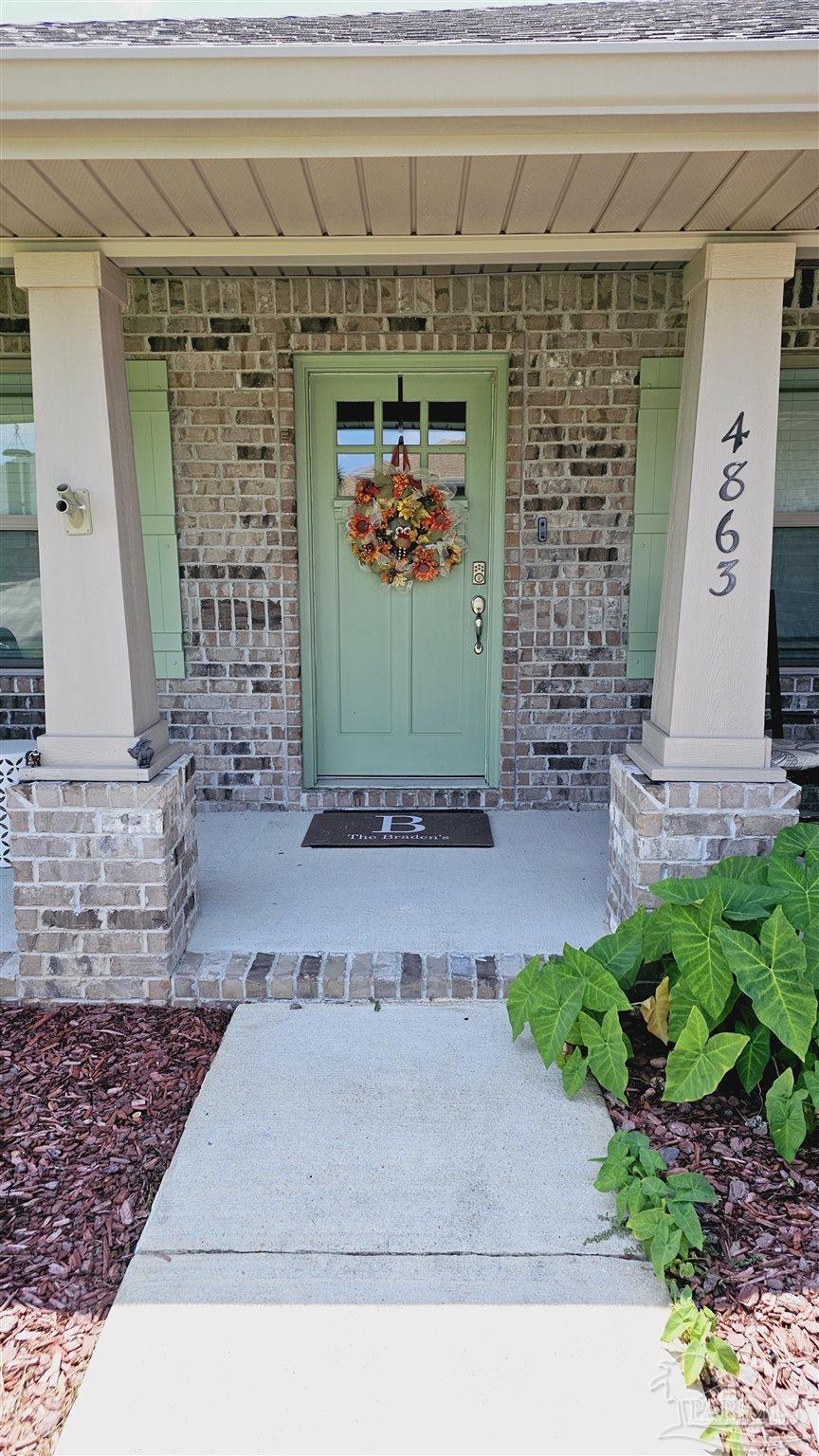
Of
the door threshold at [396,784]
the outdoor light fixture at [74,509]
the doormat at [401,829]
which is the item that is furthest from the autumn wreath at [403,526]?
the outdoor light fixture at [74,509]

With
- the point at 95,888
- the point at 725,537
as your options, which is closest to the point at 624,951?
the point at 725,537

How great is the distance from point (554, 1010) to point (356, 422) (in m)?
2.94

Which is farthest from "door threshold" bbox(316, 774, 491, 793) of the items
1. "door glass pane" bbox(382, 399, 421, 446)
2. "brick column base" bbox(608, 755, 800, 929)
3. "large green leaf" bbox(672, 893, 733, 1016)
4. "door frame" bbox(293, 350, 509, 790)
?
"large green leaf" bbox(672, 893, 733, 1016)

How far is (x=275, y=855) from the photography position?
4.00 metres

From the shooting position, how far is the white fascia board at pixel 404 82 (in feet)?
6.91

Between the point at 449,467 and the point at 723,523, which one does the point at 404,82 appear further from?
the point at 449,467

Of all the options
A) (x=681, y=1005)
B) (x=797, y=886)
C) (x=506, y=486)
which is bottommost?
(x=681, y=1005)

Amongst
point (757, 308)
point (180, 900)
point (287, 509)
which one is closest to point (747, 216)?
point (757, 308)

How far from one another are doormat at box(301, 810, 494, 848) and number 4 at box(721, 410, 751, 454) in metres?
1.96

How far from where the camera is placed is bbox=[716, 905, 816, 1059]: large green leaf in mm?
2234

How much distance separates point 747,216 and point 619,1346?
2.82 metres

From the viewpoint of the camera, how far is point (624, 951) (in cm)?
265

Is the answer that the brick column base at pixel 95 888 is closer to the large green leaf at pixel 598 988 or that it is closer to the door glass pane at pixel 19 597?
the large green leaf at pixel 598 988

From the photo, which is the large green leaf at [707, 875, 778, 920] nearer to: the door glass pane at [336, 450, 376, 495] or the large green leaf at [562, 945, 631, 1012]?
the large green leaf at [562, 945, 631, 1012]
